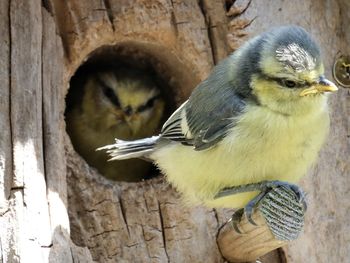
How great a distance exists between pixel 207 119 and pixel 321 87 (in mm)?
505

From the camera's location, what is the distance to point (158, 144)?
344 centimetres

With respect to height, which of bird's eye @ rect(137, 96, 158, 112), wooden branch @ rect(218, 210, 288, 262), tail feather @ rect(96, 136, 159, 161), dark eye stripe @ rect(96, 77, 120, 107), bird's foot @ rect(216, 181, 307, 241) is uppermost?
dark eye stripe @ rect(96, 77, 120, 107)

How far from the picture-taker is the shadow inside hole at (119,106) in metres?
4.04

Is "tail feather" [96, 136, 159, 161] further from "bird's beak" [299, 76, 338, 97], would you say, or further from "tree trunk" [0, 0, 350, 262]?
"bird's beak" [299, 76, 338, 97]

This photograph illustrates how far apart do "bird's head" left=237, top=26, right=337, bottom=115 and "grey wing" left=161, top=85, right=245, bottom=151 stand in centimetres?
10

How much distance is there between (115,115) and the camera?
4.05 meters

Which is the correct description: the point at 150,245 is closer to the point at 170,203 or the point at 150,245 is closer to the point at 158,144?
the point at 170,203

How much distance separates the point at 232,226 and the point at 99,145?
1.12m

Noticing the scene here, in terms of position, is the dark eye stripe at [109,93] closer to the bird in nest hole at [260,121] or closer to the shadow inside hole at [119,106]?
the shadow inside hole at [119,106]

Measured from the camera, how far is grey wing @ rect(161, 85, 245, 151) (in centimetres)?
290

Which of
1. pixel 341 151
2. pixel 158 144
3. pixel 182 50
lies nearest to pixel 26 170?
pixel 158 144

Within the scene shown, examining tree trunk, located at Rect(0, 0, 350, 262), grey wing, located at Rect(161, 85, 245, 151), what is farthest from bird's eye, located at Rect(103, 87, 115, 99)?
grey wing, located at Rect(161, 85, 245, 151)

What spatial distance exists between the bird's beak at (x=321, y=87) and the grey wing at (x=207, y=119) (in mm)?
263

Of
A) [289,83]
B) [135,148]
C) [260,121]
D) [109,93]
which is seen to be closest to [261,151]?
[260,121]
